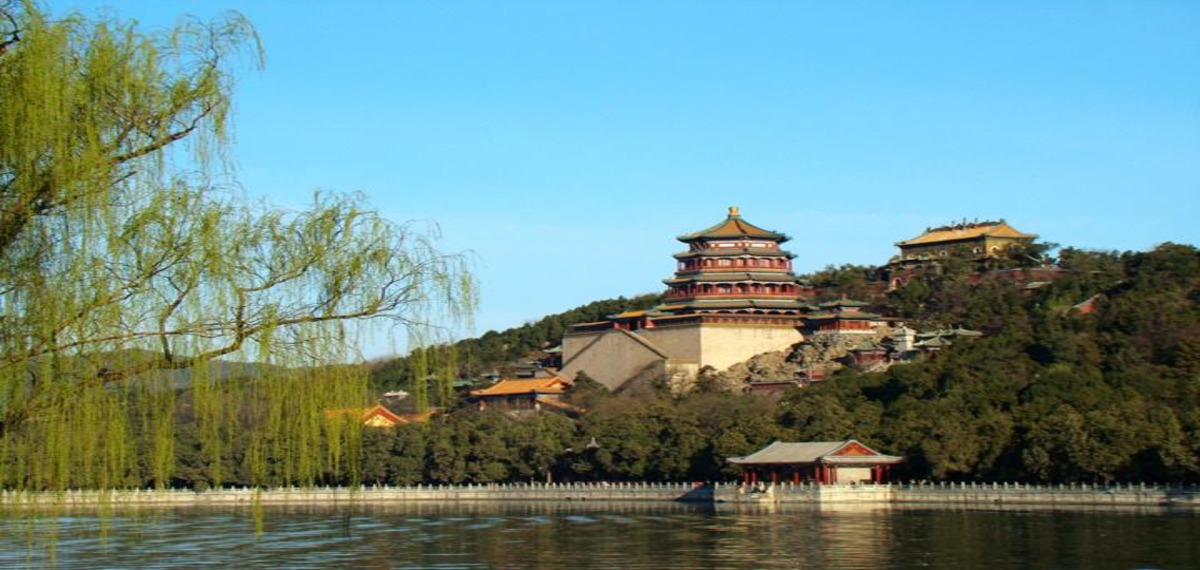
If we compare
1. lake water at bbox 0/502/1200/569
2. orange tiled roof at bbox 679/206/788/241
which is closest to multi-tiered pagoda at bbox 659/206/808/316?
orange tiled roof at bbox 679/206/788/241

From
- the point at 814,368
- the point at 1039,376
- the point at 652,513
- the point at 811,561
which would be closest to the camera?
the point at 811,561

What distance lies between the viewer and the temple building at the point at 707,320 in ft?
246

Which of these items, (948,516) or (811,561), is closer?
(811,561)

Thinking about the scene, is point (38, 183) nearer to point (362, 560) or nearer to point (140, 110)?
point (140, 110)

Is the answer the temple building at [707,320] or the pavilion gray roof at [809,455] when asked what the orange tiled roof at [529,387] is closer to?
the temple building at [707,320]

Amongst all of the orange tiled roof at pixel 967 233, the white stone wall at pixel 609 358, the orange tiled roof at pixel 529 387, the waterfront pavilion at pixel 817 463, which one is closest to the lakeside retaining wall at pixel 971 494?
the waterfront pavilion at pixel 817 463

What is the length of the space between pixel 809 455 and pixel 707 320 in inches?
815

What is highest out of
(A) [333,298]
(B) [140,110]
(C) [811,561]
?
(B) [140,110]

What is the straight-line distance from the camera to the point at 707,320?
75.1 meters

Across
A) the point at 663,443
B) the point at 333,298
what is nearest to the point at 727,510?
the point at 663,443

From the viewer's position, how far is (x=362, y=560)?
3516cm

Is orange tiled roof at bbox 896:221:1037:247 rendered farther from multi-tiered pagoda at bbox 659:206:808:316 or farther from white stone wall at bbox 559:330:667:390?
white stone wall at bbox 559:330:667:390

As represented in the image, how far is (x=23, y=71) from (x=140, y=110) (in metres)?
0.92

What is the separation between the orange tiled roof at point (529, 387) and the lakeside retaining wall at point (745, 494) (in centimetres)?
1017
